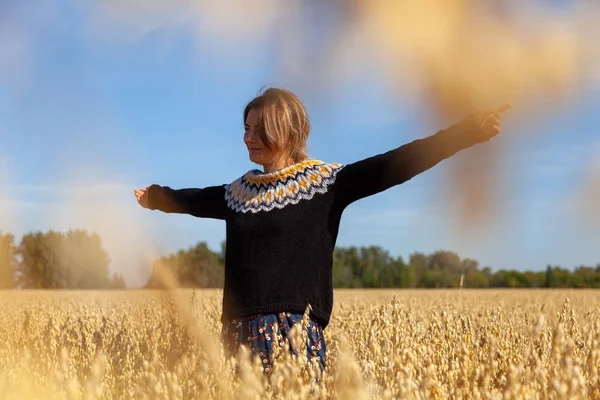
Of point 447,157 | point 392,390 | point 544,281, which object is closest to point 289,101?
point 447,157

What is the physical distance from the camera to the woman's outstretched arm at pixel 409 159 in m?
2.61

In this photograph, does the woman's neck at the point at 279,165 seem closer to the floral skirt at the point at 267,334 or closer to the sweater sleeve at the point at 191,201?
the sweater sleeve at the point at 191,201

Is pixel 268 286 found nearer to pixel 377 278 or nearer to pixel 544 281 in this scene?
pixel 377 278

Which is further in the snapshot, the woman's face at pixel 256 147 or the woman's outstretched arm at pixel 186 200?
the woman's outstretched arm at pixel 186 200

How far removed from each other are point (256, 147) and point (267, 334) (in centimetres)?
94

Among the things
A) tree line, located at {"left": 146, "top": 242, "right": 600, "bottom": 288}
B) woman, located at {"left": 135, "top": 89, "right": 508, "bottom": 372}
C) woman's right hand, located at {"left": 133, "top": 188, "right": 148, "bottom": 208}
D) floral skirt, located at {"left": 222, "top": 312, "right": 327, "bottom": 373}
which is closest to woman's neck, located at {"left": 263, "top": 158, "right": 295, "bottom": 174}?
woman, located at {"left": 135, "top": 89, "right": 508, "bottom": 372}

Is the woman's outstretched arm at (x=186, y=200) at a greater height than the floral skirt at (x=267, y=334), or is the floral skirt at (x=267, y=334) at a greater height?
the woman's outstretched arm at (x=186, y=200)

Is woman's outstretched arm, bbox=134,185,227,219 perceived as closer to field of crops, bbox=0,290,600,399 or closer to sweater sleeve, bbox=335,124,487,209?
field of crops, bbox=0,290,600,399

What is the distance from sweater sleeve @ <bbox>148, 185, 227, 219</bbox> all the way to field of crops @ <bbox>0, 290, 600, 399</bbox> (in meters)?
0.50

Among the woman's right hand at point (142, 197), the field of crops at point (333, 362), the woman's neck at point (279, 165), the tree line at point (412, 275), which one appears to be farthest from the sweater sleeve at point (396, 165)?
the tree line at point (412, 275)

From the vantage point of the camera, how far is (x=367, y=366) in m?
1.95

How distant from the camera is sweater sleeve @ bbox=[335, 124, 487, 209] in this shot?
2682mm

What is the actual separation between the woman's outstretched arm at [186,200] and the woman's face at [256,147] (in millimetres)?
378

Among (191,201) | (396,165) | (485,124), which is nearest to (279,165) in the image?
(396,165)
